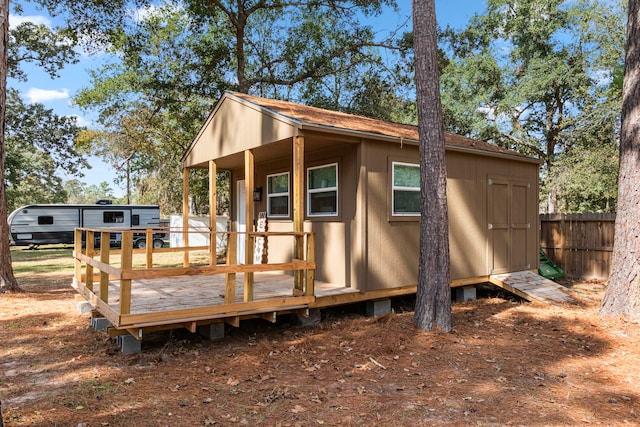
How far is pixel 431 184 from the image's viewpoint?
17.3ft

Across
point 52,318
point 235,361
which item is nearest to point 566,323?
point 235,361

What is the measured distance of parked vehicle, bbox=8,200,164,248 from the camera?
757 inches

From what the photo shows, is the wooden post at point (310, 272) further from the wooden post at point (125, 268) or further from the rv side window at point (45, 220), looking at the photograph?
the rv side window at point (45, 220)

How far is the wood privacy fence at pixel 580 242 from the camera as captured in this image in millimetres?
10284

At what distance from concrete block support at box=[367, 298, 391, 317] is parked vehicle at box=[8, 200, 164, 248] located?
51.0ft

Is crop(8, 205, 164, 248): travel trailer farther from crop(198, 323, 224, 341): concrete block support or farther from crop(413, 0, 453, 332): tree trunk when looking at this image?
crop(413, 0, 453, 332): tree trunk

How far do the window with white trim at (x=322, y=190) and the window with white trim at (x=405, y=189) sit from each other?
942 millimetres

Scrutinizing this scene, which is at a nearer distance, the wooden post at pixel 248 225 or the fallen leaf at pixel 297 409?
the fallen leaf at pixel 297 409

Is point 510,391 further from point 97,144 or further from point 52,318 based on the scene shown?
point 97,144

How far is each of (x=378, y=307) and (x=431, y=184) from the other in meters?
2.26

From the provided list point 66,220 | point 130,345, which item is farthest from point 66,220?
point 130,345

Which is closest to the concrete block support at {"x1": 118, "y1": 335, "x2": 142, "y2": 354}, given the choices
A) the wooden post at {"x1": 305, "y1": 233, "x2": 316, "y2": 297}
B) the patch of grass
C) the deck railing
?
the deck railing

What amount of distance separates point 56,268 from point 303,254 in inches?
433

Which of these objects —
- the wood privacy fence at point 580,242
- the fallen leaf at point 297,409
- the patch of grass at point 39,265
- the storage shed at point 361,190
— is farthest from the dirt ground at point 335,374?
the patch of grass at point 39,265
